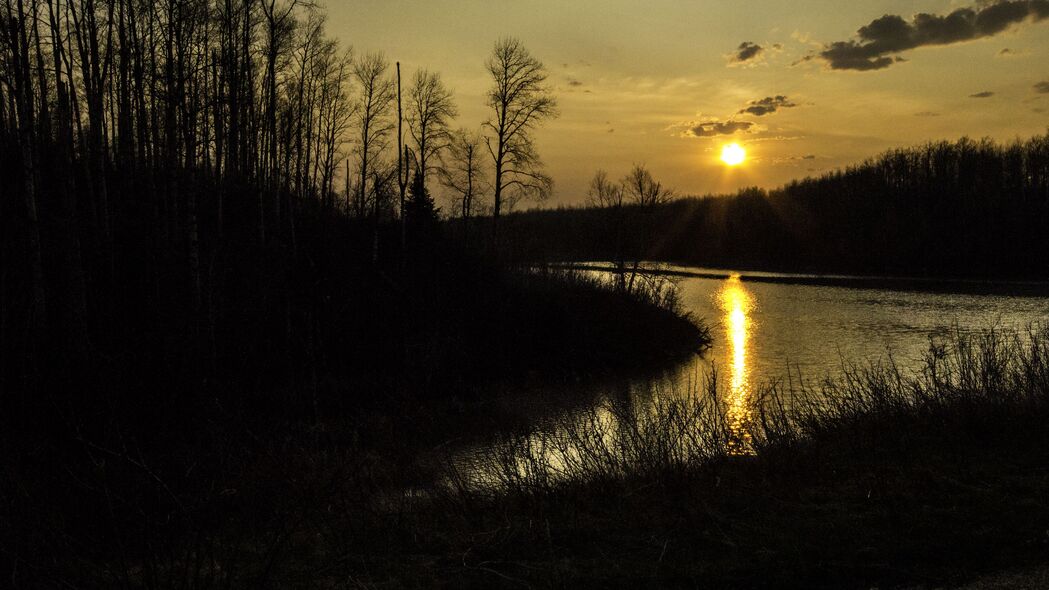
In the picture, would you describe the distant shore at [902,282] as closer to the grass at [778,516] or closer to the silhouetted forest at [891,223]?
the silhouetted forest at [891,223]

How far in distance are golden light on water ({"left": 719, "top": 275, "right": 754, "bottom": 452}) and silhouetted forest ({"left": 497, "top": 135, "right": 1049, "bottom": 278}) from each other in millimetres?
10578

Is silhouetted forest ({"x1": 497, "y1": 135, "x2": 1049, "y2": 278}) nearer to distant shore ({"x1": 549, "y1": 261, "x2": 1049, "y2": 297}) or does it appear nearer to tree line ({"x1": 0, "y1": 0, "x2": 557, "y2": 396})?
distant shore ({"x1": 549, "y1": 261, "x2": 1049, "y2": 297})

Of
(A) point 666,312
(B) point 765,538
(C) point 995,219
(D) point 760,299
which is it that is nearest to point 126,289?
(B) point 765,538

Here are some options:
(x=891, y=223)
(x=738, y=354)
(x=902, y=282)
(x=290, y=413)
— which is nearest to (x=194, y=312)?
(x=290, y=413)

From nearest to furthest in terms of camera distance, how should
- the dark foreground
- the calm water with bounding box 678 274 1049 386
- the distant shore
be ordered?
the dark foreground, the calm water with bounding box 678 274 1049 386, the distant shore

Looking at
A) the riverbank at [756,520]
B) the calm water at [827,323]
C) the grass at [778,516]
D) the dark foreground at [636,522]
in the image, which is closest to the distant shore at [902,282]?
the calm water at [827,323]

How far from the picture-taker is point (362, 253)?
31375 millimetres

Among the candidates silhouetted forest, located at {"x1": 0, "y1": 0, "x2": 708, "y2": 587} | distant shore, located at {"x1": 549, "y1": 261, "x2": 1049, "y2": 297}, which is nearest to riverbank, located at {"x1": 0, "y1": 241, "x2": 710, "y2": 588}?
silhouetted forest, located at {"x1": 0, "y1": 0, "x2": 708, "y2": 587}

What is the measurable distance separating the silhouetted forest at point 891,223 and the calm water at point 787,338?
541 inches

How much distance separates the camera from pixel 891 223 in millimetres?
86812

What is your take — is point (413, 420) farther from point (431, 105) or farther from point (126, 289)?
point (431, 105)

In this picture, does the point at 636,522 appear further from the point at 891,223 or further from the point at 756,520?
the point at 891,223

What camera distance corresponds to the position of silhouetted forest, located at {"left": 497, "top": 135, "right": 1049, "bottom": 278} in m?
73.2

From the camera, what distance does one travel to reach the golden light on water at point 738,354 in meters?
15.7
